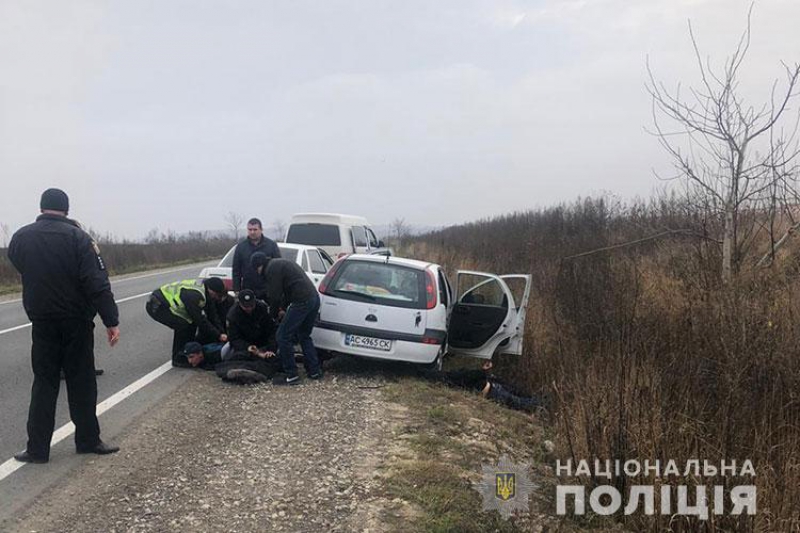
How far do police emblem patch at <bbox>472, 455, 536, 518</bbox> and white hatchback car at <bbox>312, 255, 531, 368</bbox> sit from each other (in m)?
3.06

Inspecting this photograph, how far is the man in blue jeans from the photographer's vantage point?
6.86 meters

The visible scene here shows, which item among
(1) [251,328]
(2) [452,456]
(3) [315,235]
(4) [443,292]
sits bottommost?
(2) [452,456]

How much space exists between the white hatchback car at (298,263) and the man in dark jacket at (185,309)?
1825 mm

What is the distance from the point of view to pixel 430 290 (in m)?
7.48

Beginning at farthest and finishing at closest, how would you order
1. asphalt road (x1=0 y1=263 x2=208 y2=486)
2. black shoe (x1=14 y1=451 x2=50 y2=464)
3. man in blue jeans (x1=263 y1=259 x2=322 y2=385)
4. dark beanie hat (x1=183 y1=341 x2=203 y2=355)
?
dark beanie hat (x1=183 y1=341 x2=203 y2=355), man in blue jeans (x1=263 y1=259 x2=322 y2=385), asphalt road (x1=0 y1=263 x2=208 y2=486), black shoe (x1=14 y1=451 x2=50 y2=464)

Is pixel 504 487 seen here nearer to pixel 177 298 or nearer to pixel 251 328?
pixel 251 328

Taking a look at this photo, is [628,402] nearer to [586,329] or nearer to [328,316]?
[586,329]

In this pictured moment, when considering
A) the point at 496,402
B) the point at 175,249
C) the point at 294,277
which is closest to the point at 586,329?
the point at 496,402

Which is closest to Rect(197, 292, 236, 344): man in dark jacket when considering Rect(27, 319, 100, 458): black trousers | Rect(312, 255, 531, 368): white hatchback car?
Rect(312, 255, 531, 368): white hatchback car

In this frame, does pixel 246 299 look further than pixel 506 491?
Yes

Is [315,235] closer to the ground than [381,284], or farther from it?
farther from it

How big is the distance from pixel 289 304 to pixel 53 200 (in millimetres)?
2937

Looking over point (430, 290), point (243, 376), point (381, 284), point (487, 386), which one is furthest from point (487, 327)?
point (243, 376)

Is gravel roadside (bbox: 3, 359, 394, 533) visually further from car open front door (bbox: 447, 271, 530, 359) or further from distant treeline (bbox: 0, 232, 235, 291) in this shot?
distant treeline (bbox: 0, 232, 235, 291)
